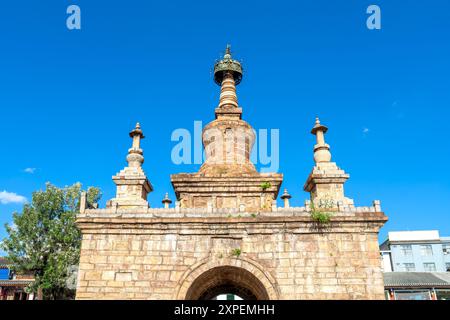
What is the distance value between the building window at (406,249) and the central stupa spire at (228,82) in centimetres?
3026

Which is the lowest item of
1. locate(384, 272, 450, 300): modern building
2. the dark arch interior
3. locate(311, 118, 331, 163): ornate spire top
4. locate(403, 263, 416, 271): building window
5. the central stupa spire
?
the dark arch interior

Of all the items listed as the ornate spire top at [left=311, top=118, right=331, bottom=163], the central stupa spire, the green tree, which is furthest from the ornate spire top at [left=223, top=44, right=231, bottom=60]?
the green tree

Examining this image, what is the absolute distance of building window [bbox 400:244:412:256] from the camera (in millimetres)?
43312

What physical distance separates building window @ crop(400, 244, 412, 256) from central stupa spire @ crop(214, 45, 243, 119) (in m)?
30.3

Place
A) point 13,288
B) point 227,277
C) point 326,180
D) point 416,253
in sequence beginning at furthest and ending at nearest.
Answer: point 416,253 → point 13,288 → point 326,180 → point 227,277

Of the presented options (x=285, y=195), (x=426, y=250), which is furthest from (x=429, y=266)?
(x=285, y=195)

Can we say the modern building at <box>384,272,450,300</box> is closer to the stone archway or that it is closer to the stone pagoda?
the stone archway

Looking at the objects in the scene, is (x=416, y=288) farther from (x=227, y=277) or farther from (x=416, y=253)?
(x=227, y=277)

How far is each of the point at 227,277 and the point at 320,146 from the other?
728 centimetres

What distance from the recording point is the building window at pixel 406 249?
43312 mm

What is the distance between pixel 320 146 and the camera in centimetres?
1825

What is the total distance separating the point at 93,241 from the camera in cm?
1519
